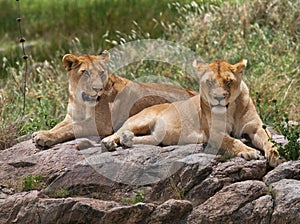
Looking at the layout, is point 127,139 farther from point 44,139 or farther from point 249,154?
point 249,154

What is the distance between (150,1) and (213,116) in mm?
8063

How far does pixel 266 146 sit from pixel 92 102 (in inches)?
64.8

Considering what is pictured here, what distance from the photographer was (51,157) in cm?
809

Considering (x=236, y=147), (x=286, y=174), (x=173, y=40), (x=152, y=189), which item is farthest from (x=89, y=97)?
(x=173, y=40)

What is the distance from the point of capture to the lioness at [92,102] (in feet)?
26.9

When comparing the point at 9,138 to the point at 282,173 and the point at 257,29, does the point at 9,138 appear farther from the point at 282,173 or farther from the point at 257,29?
the point at 257,29

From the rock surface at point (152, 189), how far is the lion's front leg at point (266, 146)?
73 mm

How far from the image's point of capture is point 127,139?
26.2 ft

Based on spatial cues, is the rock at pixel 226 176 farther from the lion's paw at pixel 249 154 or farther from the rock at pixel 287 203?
the rock at pixel 287 203

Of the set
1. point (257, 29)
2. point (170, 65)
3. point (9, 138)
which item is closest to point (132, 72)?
point (170, 65)

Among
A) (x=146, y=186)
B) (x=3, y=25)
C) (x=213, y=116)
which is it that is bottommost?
(x=3, y=25)

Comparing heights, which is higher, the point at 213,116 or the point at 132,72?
the point at 213,116

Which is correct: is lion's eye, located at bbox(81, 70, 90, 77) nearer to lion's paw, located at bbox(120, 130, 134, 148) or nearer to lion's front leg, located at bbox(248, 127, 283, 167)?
lion's paw, located at bbox(120, 130, 134, 148)

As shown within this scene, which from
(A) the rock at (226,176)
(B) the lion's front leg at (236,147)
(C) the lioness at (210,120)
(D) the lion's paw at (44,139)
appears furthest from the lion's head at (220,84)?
(D) the lion's paw at (44,139)
